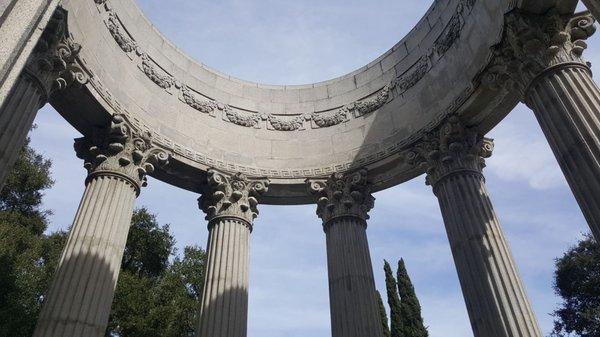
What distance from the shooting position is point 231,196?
77.7 ft

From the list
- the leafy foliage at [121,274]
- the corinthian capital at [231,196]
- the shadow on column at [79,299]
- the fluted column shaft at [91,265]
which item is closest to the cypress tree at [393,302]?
the leafy foliage at [121,274]

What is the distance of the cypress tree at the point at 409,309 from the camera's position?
176ft

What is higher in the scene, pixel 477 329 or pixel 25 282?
pixel 25 282

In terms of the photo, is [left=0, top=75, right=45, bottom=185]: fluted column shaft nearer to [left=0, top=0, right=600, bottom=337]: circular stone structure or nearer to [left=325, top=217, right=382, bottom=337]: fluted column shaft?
[left=0, top=0, right=600, bottom=337]: circular stone structure

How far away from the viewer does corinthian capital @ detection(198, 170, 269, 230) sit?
23234 mm

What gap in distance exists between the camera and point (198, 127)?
2575cm

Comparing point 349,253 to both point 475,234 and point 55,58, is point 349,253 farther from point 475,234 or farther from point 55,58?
point 55,58

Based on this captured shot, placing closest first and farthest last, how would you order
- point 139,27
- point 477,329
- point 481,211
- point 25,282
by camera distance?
point 477,329 < point 481,211 < point 139,27 < point 25,282

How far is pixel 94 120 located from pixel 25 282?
13766 mm

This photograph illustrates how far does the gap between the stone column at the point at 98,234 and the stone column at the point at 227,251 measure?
3212mm

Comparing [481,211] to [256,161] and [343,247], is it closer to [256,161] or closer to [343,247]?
[343,247]

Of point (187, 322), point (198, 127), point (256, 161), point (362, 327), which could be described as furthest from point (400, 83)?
point (187, 322)

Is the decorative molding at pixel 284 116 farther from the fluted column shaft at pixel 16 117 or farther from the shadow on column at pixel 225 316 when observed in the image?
the shadow on column at pixel 225 316

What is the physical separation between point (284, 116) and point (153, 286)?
Result: 672 inches
